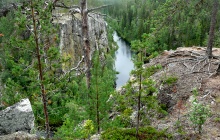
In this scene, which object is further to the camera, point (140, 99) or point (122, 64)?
point (122, 64)

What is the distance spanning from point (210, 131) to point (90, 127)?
4.27m

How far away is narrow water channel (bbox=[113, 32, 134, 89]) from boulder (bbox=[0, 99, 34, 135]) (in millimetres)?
27699

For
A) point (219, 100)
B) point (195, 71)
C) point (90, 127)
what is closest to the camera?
point (90, 127)

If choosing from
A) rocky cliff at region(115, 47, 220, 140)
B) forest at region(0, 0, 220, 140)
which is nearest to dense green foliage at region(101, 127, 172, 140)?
forest at region(0, 0, 220, 140)

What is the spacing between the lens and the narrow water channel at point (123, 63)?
39463 mm

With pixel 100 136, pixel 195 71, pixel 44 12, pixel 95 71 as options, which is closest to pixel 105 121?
pixel 100 136

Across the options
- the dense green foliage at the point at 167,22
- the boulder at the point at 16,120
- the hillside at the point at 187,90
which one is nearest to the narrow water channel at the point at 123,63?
the dense green foliage at the point at 167,22

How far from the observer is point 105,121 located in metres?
8.82

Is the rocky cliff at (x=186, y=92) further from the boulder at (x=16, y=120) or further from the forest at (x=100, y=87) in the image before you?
the boulder at (x=16, y=120)

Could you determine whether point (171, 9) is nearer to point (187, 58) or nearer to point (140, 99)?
point (187, 58)

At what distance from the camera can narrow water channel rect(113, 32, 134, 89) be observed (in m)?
39.5

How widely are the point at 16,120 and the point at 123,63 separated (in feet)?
132

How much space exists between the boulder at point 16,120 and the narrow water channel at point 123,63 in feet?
90.9

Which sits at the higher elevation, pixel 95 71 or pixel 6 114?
pixel 95 71
